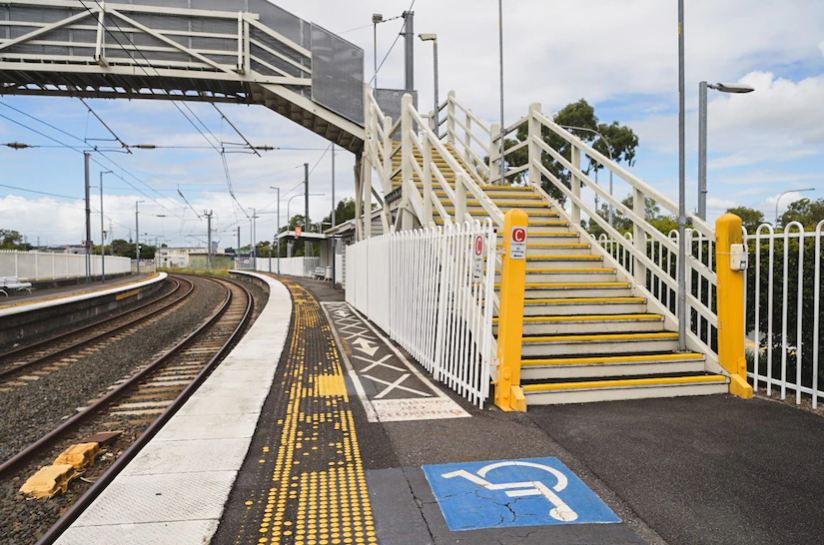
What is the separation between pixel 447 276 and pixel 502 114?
515 cm

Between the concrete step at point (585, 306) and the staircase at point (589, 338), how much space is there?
0.01 m

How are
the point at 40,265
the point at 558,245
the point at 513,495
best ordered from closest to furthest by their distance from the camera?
1. the point at 513,495
2. the point at 558,245
3. the point at 40,265

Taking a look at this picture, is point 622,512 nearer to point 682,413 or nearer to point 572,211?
point 682,413

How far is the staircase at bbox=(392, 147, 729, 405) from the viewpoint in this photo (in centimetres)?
579

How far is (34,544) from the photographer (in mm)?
3047

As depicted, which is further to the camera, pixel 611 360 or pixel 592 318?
pixel 592 318

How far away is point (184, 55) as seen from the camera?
15.0 meters

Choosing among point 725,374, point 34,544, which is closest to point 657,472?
point 725,374

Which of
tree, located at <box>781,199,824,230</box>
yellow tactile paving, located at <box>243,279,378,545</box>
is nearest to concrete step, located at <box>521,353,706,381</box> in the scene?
yellow tactile paving, located at <box>243,279,378,545</box>

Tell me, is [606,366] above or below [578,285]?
below

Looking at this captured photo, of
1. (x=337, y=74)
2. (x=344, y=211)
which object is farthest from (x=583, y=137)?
(x=344, y=211)

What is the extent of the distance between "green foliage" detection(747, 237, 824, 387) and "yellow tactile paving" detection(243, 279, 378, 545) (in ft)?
14.4

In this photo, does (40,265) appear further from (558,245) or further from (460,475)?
(460,475)

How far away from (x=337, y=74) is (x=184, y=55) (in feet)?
13.8
